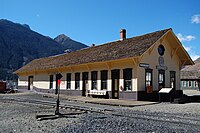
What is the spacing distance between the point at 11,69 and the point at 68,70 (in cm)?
8199

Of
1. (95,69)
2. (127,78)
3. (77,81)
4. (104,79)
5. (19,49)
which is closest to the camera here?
(127,78)

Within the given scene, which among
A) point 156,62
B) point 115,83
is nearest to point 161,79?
→ point 156,62

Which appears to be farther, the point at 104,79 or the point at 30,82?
the point at 30,82

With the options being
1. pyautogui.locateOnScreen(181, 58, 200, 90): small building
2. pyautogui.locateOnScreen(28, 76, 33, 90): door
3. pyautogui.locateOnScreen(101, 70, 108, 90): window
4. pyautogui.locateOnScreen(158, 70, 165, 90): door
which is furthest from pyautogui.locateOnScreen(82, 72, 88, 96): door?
pyautogui.locateOnScreen(181, 58, 200, 90): small building

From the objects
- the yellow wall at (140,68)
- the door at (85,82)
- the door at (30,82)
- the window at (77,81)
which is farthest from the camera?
the door at (30,82)

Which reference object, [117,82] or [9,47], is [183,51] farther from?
[9,47]

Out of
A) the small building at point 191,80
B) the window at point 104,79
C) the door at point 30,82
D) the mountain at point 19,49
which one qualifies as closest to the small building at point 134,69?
the window at point 104,79

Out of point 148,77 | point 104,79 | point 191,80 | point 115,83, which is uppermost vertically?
point 148,77

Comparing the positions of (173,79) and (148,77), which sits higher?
(148,77)

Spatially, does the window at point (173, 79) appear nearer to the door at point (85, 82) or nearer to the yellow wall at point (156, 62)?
the yellow wall at point (156, 62)

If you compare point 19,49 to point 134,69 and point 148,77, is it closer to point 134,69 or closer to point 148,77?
point 148,77

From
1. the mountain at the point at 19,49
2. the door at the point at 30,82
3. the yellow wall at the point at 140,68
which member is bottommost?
the door at the point at 30,82

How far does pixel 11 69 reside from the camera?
104m

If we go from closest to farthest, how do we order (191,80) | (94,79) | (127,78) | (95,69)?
(127,78), (95,69), (94,79), (191,80)
